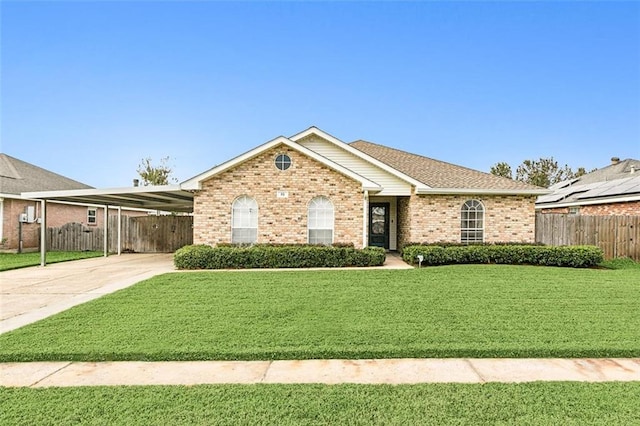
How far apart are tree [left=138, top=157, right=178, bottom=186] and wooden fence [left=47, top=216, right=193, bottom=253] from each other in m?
17.7

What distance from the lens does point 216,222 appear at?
42.9 ft

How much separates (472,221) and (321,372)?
1268cm

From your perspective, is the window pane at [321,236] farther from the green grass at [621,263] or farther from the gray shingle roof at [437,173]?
the green grass at [621,263]

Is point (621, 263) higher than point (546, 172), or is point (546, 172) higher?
point (546, 172)

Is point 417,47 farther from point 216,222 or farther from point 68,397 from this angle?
point 68,397

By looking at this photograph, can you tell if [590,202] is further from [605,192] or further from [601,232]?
[601,232]

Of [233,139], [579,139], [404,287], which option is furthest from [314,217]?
[579,139]

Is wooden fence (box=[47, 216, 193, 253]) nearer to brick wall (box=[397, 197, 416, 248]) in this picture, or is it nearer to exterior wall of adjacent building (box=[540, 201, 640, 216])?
brick wall (box=[397, 197, 416, 248])

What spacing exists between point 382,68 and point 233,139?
507 inches

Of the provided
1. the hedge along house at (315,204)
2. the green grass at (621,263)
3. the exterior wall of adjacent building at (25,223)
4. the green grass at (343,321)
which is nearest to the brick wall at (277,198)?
the hedge along house at (315,204)

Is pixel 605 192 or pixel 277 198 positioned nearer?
pixel 277 198

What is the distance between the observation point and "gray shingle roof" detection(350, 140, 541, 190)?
579 inches

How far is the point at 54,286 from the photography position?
29.6ft

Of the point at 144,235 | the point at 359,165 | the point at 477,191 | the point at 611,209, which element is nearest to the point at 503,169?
the point at 611,209
